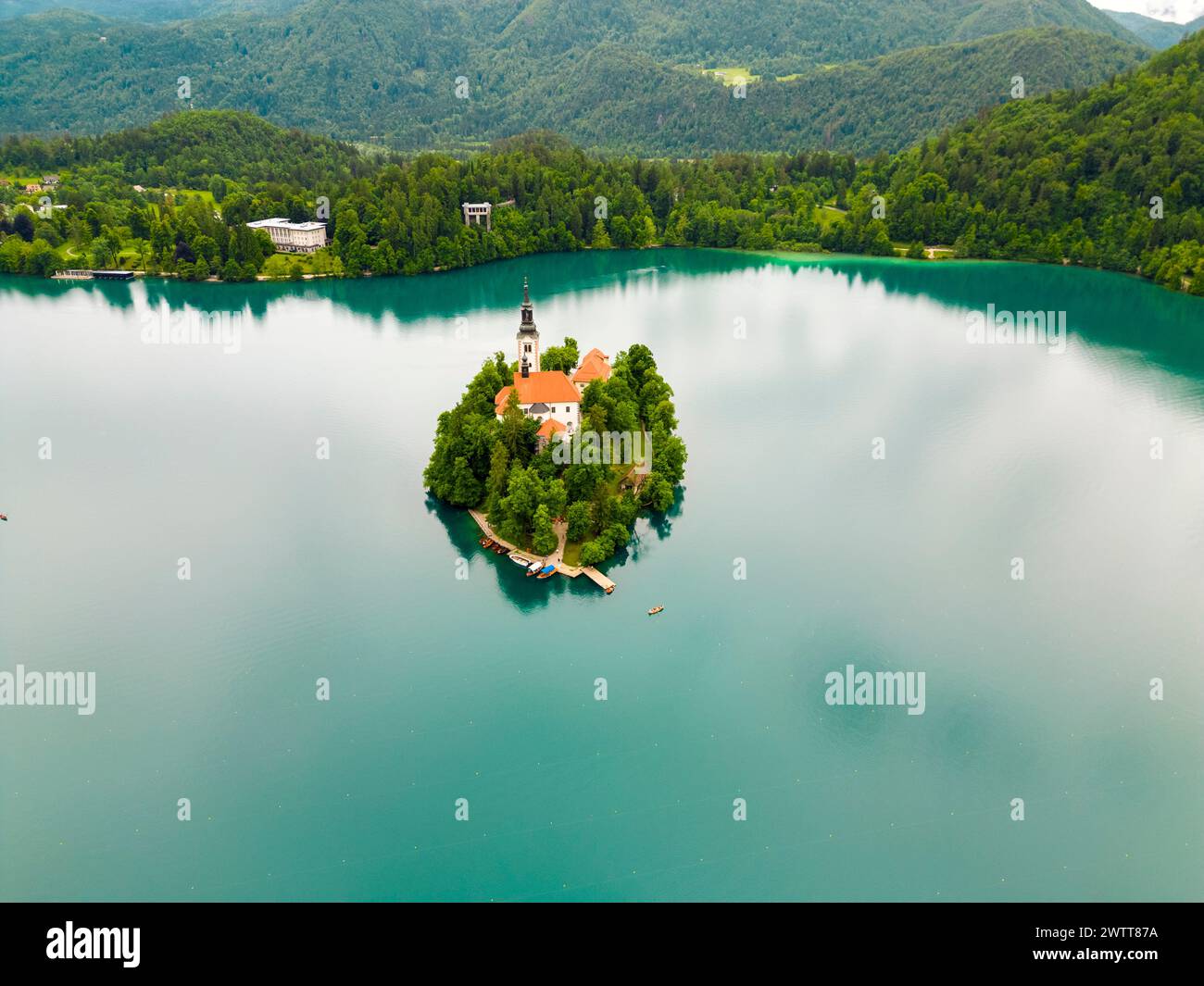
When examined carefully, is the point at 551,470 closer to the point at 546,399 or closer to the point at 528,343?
the point at 546,399

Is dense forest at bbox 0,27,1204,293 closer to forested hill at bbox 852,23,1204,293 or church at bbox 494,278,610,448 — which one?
forested hill at bbox 852,23,1204,293

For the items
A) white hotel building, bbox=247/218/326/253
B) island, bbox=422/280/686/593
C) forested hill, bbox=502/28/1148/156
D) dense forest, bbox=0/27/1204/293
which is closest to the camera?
island, bbox=422/280/686/593

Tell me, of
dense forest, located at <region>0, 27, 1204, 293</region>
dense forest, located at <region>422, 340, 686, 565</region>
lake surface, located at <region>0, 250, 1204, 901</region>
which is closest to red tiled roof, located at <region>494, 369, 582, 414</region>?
dense forest, located at <region>422, 340, 686, 565</region>

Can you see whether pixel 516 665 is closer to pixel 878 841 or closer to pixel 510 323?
pixel 878 841

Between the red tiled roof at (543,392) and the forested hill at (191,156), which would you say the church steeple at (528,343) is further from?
the forested hill at (191,156)

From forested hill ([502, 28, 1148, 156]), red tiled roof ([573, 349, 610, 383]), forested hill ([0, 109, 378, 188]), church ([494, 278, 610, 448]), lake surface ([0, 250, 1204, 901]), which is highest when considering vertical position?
forested hill ([502, 28, 1148, 156])

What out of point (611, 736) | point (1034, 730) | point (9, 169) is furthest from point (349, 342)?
point (9, 169)
